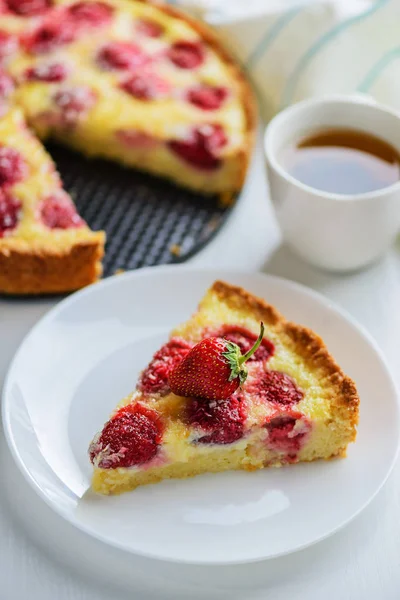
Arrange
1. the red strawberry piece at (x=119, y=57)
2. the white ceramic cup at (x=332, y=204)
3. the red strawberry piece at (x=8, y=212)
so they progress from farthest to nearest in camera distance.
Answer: the red strawberry piece at (x=119, y=57), the red strawberry piece at (x=8, y=212), the white ceramic cup at (x=332, y=204)

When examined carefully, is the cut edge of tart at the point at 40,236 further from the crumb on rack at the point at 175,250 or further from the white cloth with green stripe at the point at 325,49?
the white cloth with green stripe at the point at 325,49

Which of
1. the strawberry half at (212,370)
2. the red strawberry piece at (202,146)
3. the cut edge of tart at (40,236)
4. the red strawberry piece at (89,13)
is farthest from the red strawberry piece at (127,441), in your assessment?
the red strawberry piece at (89,13)

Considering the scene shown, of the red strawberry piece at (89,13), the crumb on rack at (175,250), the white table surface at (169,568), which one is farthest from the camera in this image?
the red strawberry piece at (89,13)

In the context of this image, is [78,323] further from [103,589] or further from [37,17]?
[37,17]

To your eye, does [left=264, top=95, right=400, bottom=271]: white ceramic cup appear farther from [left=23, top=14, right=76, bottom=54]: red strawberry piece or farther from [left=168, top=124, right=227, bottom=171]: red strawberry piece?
[left=23, top=14, right=76, bottom=54]: red strawberry piece

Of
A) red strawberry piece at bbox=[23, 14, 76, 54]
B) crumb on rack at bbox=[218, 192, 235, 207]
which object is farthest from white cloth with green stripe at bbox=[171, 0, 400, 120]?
red strawberry piece at bbox=[23, 14, 76, 54]

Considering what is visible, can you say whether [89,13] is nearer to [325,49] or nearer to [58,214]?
[325,49]
